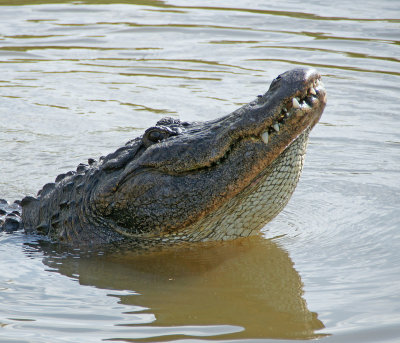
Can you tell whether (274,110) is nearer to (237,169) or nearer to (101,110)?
(237,169)

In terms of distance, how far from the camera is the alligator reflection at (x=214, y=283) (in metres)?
3.98

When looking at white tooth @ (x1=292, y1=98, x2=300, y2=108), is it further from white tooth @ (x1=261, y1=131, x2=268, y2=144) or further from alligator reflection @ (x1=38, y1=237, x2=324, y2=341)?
alligator reflection @ (x1=38, y1=237, x2=324, y2=341)

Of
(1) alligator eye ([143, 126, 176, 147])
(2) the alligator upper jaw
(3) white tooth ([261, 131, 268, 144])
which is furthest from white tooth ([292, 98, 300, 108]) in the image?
(1) alligator eye ([143, 126, 176, 147])

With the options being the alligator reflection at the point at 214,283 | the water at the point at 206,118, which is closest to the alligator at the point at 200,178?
the alligator reflection at the point at 214,283

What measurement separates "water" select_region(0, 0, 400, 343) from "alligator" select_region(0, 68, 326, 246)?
0.23 meters

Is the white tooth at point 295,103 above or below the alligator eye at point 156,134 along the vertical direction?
above

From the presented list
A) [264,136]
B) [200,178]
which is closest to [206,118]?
[200,178]

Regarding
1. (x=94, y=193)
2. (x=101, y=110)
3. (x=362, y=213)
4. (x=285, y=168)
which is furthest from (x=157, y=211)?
(x=101, y=110)

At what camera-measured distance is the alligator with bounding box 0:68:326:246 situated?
4.51 metres

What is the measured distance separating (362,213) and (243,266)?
138 centimetres

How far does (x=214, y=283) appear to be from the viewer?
4645 mm

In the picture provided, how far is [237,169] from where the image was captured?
4.60 meters

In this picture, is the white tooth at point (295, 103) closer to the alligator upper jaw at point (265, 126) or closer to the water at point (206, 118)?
the alligator upper jaw at point (265, 126)

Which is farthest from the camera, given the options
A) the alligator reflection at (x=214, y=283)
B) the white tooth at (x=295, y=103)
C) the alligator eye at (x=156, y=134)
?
the alligator eye at (x=156, y=134)
